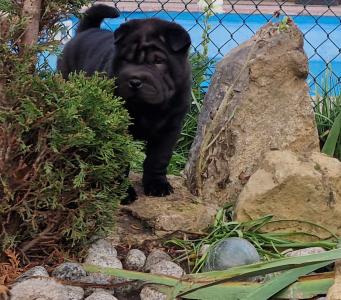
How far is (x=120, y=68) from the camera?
3406 mm

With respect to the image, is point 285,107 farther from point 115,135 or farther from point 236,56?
point 115,135

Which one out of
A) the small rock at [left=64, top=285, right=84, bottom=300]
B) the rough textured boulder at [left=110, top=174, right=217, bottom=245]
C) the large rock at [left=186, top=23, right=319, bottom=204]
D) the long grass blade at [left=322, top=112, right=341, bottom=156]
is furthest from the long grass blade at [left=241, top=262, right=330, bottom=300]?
the long grass blade at [left=322, top=112, right=341, bottom=156]

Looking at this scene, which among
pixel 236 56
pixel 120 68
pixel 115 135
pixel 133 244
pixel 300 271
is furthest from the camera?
pixel 236 56

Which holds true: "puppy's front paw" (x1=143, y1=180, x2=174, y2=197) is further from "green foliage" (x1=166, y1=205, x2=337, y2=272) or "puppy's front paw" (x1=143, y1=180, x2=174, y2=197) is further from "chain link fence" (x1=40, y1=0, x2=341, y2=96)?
"chain link fence" (x1=40, y1=0, x2=341, y2=96)

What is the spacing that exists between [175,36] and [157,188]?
2.54 ft

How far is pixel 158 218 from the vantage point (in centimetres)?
320

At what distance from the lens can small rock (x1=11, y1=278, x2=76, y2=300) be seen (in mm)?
2381

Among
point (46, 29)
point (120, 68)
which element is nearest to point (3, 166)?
point (46, 29)

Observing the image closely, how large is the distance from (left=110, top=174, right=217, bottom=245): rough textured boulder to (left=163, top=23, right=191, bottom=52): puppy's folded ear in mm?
766

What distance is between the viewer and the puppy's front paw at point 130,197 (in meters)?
3.41

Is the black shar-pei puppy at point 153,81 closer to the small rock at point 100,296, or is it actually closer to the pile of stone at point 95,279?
the pile of stone at point 95,279

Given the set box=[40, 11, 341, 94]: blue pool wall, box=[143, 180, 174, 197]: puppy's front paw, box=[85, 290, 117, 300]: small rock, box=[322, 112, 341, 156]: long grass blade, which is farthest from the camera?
box=[40, 11, 341, 94]: blue pool wall

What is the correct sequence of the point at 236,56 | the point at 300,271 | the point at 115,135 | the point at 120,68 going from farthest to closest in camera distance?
the point at 236,56
the point at 120,68
the point at 115,135
the point at 300,271

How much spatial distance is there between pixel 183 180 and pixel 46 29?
145cm
